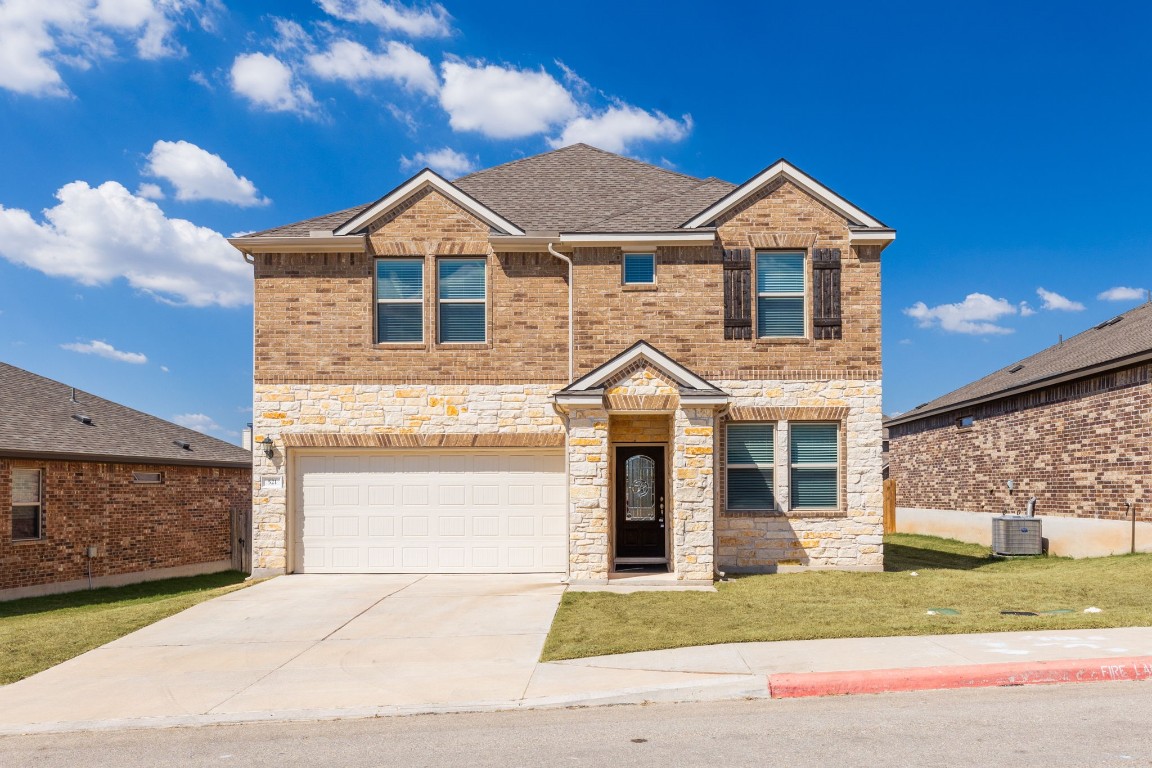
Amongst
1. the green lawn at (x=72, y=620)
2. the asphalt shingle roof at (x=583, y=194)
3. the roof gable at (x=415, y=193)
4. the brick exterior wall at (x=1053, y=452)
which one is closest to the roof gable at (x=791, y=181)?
the asphalt shingle roof at (x=583, y=194)

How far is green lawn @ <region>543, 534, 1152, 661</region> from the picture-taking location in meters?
9.61

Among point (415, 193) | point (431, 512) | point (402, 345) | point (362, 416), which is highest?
point (415, 193)

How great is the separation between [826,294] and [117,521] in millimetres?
14546

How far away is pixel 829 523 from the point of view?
14906mm

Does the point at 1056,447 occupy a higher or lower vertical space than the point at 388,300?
lower

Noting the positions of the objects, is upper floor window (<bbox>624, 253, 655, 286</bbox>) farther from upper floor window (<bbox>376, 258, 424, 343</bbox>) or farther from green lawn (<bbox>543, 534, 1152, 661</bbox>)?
green lawn (<bbox>543, 534, 1152, 661</bbox>)

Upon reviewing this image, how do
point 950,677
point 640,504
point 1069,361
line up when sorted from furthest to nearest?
point 1069,361 < point 640,504 < point 950,677

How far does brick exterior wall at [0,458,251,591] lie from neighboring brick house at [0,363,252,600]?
0.06ft

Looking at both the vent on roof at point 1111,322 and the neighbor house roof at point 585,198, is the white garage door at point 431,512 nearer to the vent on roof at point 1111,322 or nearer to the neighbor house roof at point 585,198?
the neighbor house roof at point 585,198

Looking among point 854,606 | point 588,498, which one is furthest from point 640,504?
point 854,606

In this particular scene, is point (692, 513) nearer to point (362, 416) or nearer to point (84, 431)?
point (362, 416)

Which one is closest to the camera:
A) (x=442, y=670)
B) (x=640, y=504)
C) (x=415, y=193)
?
(x=442, y=670)

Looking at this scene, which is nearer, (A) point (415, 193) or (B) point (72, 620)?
(B) point (72, 620)

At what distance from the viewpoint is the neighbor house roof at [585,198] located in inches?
596
